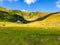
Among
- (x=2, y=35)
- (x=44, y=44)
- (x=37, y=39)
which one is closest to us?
(x=44, y=44)

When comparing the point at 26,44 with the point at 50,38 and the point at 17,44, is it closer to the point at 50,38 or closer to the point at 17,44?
the point at 17,44

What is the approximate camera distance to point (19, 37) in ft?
330

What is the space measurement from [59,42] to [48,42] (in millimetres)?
5155

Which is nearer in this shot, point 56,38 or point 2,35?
point 56,38

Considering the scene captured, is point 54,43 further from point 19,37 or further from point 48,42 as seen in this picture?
point 19,37

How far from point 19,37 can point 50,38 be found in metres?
16.7

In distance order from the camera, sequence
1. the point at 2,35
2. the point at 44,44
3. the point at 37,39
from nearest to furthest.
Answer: the point at 44,44
the point at 37,39
the point at 2,35

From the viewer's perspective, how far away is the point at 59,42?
291ft

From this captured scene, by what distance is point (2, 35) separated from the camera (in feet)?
342

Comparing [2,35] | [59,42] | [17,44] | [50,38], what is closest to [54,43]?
[59,42]

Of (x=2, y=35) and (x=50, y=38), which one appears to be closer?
(x=50, y=38)

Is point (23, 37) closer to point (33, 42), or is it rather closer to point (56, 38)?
point (33, 42)

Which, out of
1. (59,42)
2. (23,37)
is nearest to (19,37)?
(23,37)

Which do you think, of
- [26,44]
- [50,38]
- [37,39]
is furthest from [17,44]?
[50,38]
